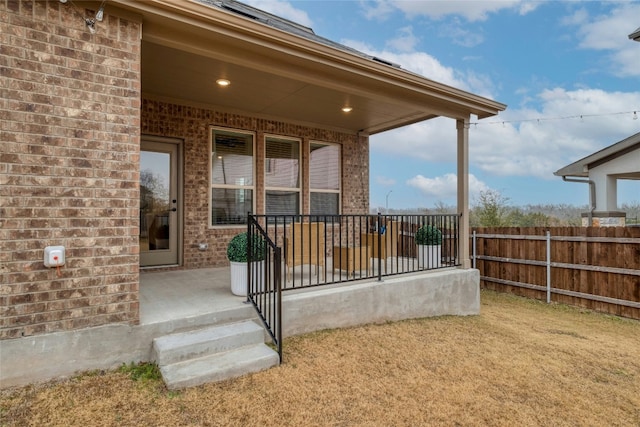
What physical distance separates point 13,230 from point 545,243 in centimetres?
700

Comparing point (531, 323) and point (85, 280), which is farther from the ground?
point (85, 280)

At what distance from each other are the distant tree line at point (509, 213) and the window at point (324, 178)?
5.41 feet

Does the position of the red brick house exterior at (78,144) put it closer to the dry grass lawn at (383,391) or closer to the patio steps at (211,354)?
the patio steps at (211,354)

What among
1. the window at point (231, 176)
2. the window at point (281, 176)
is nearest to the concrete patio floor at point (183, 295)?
the window at point (231, 176)

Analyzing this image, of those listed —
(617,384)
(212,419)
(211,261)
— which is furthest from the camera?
(211,261)

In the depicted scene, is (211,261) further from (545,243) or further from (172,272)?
(545,243)

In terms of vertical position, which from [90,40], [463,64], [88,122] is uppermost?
[463,64]

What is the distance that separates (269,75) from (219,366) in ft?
10.4

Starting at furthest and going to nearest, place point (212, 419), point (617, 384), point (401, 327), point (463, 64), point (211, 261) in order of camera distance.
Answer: point (463, 64), point (211, 261), point (401, 327), point (617, 384), point (212, 419)

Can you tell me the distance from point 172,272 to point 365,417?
363cm

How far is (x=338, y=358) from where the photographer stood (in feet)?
9.91

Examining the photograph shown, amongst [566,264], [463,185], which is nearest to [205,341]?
[463,185]

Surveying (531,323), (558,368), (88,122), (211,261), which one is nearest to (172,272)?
(211,261)

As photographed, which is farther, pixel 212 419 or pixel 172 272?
pixel 172 272
